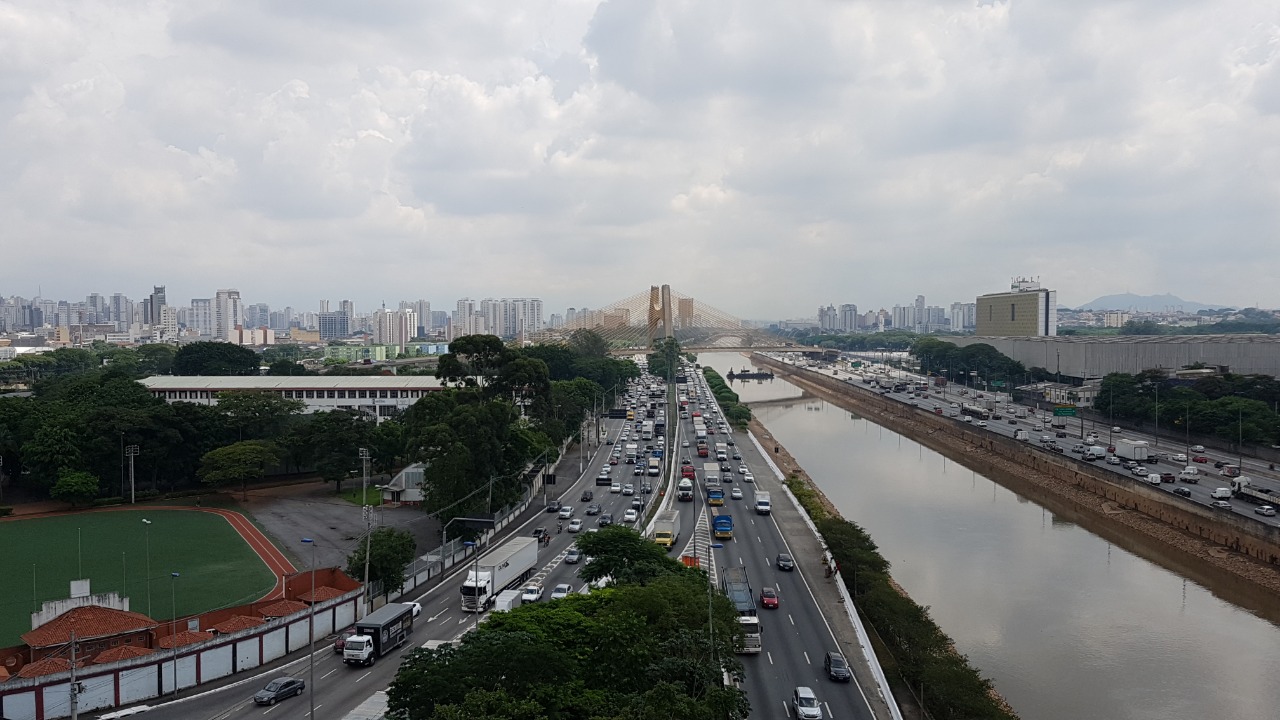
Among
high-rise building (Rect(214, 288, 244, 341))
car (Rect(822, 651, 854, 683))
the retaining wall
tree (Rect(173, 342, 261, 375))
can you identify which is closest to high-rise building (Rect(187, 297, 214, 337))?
high-rise building (Rect(214, 288, 244, 341))

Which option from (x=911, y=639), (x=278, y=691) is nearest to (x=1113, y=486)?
(x=911, y=639)

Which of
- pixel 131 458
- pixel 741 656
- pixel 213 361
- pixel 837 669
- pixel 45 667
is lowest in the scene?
pixel 741 656

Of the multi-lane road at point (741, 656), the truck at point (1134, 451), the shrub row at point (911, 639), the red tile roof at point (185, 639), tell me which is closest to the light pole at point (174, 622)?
the red tile roof at point (185, 639)

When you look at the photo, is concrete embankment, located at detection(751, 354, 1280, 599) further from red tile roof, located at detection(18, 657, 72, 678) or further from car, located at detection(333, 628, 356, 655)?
red tile roof, located at detection(18, 657, 72, 678)

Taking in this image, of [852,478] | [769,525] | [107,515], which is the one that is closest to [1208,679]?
[769,525]

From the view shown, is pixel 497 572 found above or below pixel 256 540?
above

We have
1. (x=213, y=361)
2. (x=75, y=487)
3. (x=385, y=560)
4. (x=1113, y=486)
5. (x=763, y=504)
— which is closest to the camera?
(x=385, y=560)

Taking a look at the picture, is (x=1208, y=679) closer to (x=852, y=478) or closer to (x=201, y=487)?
(x=852, y=478)

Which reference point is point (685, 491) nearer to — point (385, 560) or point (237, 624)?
point (385, 560)
